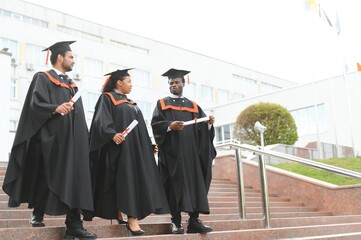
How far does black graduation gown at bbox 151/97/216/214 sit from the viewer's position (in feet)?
19.6

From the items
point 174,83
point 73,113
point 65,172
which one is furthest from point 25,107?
point 174,83

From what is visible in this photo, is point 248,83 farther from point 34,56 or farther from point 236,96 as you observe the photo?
point 34,56

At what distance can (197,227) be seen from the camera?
5.90m

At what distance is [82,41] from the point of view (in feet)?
106

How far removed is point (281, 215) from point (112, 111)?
4.99m

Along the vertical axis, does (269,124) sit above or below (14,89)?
below

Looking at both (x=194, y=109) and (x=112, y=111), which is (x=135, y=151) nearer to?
(x=112, y=111)

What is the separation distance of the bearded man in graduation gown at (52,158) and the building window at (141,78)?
1178 inches

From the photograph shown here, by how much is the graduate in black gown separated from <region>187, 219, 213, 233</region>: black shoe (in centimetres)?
44

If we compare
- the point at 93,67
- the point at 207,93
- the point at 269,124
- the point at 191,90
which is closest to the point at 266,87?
the point at 207,93

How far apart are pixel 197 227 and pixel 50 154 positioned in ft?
6.51

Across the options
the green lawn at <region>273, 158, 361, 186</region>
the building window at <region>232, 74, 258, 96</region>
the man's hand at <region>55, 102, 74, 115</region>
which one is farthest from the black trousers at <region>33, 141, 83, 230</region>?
the building window at <region>232, 74, 258, 96</region>

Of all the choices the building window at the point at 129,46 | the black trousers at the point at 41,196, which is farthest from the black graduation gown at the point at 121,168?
the building window at the point at 129,46

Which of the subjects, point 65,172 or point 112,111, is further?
point 112,111
